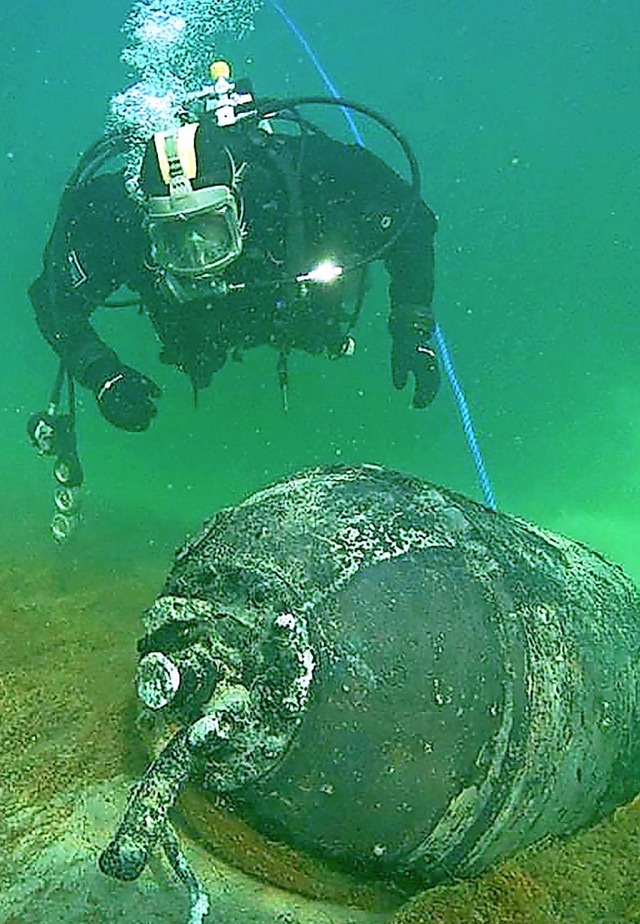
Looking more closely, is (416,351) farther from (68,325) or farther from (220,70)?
(220,70)

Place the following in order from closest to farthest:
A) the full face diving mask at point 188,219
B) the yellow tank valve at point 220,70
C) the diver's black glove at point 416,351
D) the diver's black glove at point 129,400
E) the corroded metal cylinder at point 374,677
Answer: the corroded metal cylinder at point 374,677
the diver's black glove at point 129,400
the full face diving mask at point 188,219
the diver's black glove at point 416,351
the yellow tank valve at point 220,70

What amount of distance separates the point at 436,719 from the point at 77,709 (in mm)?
1816

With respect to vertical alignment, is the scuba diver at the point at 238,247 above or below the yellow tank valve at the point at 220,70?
below

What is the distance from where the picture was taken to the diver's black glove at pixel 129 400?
4379 mm

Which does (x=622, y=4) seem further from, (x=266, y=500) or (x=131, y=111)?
(x=266, y=500)

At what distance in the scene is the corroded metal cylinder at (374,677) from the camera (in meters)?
2.01

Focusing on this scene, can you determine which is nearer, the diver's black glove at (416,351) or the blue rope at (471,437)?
the blue rope at (471,437)

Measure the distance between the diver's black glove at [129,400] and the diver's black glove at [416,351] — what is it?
1.40 metres

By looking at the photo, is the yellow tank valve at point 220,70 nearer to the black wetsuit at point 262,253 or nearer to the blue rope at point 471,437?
the black wetsuit at point 262,253

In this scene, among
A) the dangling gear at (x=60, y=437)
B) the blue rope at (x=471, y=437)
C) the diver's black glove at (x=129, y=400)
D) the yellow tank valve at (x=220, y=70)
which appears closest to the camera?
the diver's black glove at (x=129, y=400)

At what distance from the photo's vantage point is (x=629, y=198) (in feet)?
96.8

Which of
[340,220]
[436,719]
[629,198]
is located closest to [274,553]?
[436,719]

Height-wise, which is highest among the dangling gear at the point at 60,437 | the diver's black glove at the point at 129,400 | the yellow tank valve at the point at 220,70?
the yellow tank valve at the point at 220,70

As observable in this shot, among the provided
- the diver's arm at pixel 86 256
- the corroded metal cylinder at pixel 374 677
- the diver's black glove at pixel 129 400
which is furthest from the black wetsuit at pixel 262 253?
the corroded metal cylinder at pixel 374 677
